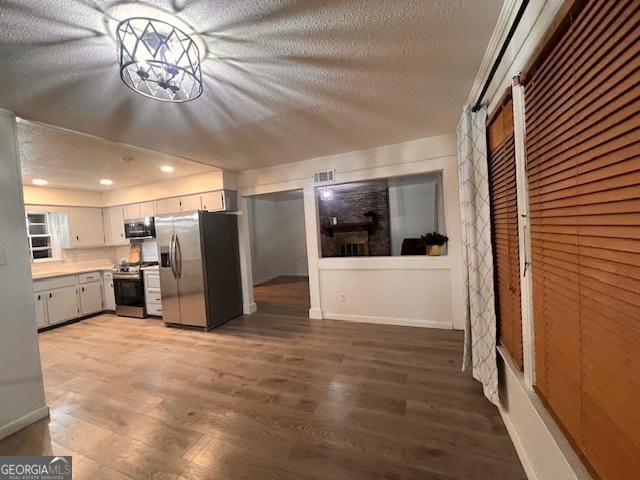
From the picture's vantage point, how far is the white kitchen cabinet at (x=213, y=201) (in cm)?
419

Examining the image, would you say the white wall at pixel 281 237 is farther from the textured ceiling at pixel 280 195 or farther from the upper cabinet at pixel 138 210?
the upper cabinet at pixel 138 210

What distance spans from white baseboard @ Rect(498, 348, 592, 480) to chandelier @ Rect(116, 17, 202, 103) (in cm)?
237

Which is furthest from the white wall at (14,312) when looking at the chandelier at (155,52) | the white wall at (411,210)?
the white wall at (411,210)

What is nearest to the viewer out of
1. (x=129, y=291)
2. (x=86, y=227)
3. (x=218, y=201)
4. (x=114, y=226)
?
(x=218, y=201)

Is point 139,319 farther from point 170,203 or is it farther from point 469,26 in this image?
point 469,26

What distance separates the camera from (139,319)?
4.62m

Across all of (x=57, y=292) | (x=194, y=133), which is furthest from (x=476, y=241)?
(x=57, y=292)

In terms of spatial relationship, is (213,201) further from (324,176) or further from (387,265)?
(387,265)

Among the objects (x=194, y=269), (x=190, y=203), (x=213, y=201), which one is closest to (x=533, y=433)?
(x=194, y=269)

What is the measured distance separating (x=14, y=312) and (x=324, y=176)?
11.0 ft

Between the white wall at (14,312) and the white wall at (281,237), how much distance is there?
229 inches

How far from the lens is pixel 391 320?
368 centimetres

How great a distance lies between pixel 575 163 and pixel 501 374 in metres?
1.58

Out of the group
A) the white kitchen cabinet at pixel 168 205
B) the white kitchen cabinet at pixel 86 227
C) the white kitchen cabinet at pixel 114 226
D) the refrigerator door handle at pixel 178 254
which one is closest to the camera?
the refrigerator door handle at pixel 178 254
